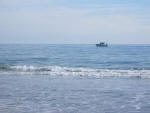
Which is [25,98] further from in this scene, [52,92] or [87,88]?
[87,88]

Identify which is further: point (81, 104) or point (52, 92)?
point (52, 92)

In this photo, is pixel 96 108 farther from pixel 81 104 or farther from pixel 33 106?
pixel 33 106

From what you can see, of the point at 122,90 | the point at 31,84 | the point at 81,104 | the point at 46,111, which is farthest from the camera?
the point at 31,84

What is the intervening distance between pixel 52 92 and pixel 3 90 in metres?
2.60

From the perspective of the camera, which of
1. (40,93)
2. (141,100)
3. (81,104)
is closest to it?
(81,104)

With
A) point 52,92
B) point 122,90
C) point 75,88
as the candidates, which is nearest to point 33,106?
point 52,92

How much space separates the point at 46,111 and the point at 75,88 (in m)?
5.17

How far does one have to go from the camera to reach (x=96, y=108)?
40.4 feet

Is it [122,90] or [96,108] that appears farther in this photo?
[122,90]

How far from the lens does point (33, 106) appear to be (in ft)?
41.1

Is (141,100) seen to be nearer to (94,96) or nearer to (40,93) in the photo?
(94,96)

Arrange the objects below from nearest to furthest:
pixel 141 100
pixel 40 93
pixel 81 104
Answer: pixel 81 104
pixel 141 100
pixel 40 93

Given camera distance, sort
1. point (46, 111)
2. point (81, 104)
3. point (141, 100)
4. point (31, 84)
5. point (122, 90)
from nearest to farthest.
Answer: point (46, 111)
point (81, 104)
point (141, 100)
point (122, 90)
point (31, 84)

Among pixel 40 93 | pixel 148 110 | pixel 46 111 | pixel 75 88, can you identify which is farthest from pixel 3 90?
pixel 148 110
